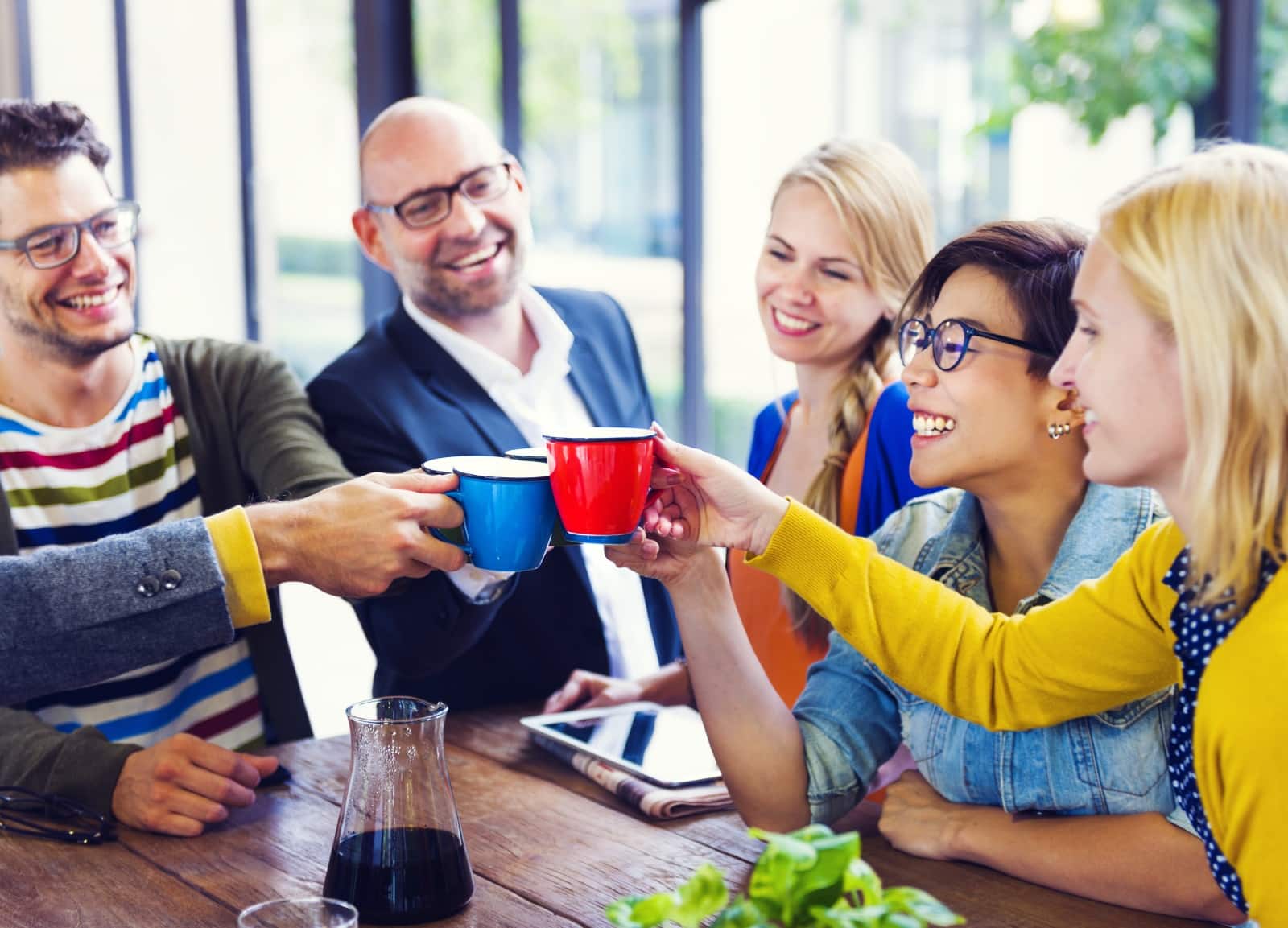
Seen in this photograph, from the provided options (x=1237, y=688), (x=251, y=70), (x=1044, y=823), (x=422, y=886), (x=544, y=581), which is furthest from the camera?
(x=251, y=70)

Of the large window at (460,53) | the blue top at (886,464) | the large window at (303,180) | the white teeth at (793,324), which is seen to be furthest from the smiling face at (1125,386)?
the large window at (303,180)

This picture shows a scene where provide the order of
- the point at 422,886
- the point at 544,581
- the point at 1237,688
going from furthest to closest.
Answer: the point at 544,581 < the point at 422,886 < the point at 1237,688

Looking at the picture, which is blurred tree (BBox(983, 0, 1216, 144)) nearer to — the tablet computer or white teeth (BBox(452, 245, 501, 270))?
white teeth (BBox(452, 245, 501, 270))

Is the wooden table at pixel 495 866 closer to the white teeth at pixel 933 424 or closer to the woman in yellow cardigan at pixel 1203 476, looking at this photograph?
the woman in yellow cardigan at pixel 1203 476

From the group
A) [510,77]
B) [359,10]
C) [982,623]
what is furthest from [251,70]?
[982,623]

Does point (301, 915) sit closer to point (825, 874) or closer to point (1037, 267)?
point (825, 874)

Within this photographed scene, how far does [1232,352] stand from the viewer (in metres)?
1.01

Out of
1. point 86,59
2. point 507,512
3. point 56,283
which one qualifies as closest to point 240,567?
point 507,512

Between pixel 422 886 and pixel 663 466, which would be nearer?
pixel 422 886

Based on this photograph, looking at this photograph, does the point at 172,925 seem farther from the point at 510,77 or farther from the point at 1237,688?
the point at 510,77

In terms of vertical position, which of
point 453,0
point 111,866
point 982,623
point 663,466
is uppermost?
point 453,0

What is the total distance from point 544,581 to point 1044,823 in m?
1.03

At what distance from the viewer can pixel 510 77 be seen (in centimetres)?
511

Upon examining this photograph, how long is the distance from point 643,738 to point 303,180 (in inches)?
203
